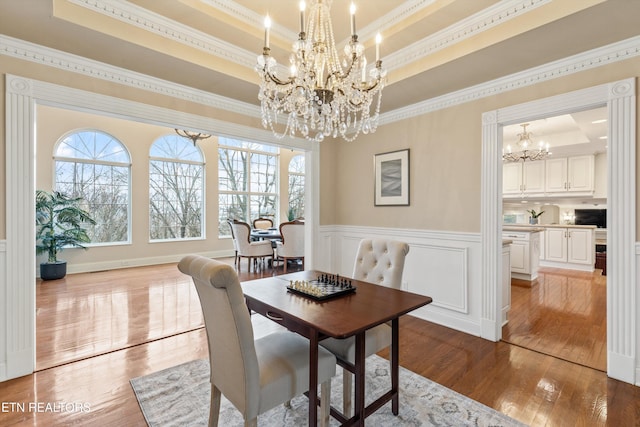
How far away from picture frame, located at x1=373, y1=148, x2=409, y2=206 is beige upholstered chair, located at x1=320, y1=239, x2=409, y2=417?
1.41 metres

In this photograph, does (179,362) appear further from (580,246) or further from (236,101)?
(580,246)

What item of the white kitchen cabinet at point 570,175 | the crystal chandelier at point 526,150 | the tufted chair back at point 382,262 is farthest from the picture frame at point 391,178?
the white kitchen cabinet at point 570,175

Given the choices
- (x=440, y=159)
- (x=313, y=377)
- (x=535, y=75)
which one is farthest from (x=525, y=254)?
(x=313, y=377)

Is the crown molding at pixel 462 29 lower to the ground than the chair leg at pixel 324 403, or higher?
higher

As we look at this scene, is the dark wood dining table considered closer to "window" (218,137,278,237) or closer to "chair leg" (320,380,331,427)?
"chair leg" (320,380,331,427)

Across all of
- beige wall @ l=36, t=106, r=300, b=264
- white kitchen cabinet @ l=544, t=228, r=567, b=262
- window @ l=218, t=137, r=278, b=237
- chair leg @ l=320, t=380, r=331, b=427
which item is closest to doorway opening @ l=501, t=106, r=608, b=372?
white kitchen cabinet @ l=544, t=228, r=567, b=262

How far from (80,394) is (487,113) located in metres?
4.05

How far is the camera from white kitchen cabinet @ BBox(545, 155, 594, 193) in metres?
6.05

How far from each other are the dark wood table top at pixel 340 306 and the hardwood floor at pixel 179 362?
96 centimetres

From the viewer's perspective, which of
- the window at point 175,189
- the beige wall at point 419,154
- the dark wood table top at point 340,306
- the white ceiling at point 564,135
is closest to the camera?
the dark wood table top at point 340,306

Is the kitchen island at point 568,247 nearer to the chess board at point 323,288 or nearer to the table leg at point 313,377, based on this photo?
the chess board at point 323,288

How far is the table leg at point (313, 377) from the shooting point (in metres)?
1.39

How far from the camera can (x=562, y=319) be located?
340 cm

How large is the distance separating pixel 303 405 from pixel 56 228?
5.88m
